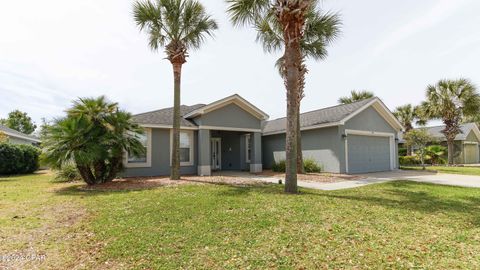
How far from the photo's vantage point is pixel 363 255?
4.04m

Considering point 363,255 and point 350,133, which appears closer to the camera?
point 363,255

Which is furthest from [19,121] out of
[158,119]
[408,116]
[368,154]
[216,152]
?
[408,116]

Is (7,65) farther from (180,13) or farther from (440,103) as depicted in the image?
(440,103)

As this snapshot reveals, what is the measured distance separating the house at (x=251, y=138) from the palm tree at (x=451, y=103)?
31.3ft

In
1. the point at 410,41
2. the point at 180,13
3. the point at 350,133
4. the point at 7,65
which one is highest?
the point at 180,13

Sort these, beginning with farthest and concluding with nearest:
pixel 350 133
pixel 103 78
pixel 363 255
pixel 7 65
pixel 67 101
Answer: pixel 350 133 → pixel 103 78 → pixel 7 65 → pixel 67 101 → pixel 363 255

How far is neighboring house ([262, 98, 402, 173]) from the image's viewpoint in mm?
15891

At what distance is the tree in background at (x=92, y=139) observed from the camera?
10.3 meters

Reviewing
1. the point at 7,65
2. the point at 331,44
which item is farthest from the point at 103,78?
the point at 331,44

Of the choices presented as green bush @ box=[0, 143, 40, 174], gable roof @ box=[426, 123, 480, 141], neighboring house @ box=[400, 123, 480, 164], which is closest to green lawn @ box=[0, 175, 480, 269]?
green bush @ box=[0, 143, 40, 174]

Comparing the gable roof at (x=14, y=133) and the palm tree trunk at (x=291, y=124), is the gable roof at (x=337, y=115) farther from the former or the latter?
the gable roof at (x=14, y=133)

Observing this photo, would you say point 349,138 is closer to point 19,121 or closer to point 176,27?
point 176,27

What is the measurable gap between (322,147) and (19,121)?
58417 mm

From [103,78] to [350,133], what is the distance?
15090 millimetres
